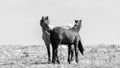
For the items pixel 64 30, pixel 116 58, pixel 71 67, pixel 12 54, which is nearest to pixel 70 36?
pixel 64 30

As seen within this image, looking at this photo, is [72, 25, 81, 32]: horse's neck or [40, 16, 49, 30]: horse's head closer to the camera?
[40, 16, 49, 30]: horse's head

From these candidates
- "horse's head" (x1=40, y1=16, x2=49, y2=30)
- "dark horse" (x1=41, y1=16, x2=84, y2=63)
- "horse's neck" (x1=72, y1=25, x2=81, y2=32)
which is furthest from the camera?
"horse's neck" (x1=72, y1=25, x2=81, y2=32)

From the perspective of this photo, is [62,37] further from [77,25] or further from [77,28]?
[77,25]

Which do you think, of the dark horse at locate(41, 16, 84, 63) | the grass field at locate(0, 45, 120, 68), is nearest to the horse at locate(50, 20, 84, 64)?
the dark horse at locate(41, 16, 84, 63)

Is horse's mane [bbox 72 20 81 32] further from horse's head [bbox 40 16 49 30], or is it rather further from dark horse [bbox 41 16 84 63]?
horse's head [bbox 40 16 49 30]

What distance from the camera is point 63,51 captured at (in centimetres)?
2847

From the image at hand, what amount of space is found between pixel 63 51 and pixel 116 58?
5.13 meters

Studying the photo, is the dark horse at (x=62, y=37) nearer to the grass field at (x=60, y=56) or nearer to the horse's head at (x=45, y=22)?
the horse's head at (x=45, y=22)

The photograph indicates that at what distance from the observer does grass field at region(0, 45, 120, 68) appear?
2172 cm

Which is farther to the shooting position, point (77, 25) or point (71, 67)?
point (77, 25)

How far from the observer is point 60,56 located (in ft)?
83.0

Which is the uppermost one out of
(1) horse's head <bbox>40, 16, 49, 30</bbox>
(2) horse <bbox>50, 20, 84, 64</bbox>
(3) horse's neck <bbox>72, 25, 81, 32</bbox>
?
(1) horse's head <bbox>40, 16, 49, 30</bbox>

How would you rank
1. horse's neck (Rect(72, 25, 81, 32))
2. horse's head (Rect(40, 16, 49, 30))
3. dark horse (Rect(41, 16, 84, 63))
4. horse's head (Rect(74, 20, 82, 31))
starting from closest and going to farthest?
dark horse (Rect(41, 16, 84, 63)) < horse's head (Rect(40, 16, 49, 30)) < horse's neck (Rect(72, 25, 81, 32)) < horse's head (Rect(74, 20, 82, 31))

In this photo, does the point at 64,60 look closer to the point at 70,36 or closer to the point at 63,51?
the point at 70,36
